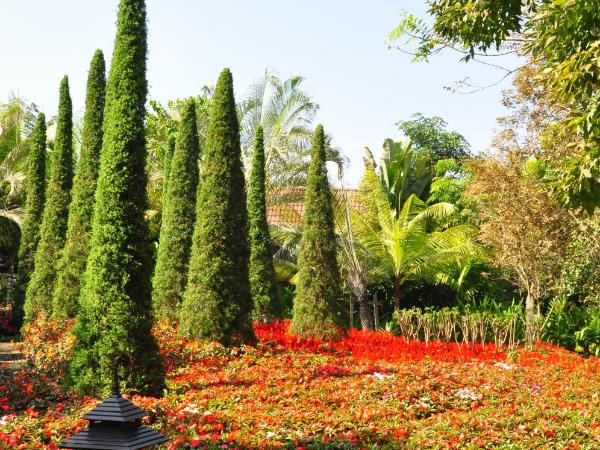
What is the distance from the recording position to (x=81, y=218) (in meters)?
14.8

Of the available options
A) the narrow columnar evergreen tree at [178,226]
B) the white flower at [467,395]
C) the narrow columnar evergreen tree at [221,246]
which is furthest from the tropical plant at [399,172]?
the white flower at [467,395]

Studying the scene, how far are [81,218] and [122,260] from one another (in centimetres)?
648

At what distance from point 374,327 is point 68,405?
12715 mm

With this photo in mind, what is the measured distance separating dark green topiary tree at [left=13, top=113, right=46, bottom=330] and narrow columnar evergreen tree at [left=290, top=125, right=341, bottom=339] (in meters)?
7.93

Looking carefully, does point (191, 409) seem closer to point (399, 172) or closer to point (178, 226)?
point (178, 226)

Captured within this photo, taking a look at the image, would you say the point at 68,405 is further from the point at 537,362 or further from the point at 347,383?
the point at 537,362

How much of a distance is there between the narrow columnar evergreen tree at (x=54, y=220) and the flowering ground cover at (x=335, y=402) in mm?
5314

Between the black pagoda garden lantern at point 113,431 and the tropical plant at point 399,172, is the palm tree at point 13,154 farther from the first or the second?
the black pagoda garden lantern at point 113,431

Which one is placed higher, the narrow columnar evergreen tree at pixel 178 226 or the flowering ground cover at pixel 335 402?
the narrow columnar evergreen tree at pixel 178 226

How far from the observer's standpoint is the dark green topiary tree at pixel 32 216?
17969mm

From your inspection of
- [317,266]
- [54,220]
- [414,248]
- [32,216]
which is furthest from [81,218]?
[414,248]

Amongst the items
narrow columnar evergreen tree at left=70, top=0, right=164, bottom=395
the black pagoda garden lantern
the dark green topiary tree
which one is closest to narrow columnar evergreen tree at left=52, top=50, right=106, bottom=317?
the dark green topiary tree

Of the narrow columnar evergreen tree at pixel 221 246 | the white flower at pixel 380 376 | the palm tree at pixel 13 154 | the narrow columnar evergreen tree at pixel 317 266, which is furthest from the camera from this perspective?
the palm tree at pixel 13 154

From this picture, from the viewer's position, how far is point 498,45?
7594mm
